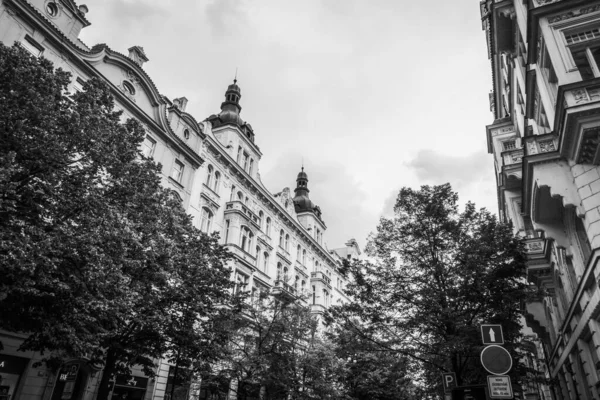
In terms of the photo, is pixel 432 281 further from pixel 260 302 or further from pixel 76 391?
pixel 76 391

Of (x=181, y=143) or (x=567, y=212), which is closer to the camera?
(x=567, y=212)

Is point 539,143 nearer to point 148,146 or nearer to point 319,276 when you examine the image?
point 148,146

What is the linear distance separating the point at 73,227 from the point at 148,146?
16.0m

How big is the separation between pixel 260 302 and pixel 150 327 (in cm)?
1168

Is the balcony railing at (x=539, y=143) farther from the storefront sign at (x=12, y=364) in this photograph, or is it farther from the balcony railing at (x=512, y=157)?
the storefront sign at (x=12, y=364)

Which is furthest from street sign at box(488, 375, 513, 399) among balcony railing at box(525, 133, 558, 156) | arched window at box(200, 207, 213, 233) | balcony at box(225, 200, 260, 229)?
balcony at box(225, 200, 260, 229)

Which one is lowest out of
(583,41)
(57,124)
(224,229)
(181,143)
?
(57,124)

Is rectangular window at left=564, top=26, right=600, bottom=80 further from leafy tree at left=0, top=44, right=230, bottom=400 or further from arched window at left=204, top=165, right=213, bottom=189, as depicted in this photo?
arched window at left=204, top=165, right=213, bottom=189

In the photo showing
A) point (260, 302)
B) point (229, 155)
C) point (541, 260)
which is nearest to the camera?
point (541, 260)

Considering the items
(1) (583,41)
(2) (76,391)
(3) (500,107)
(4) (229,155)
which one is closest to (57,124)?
(2) (76,391)

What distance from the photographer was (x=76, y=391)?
19562mm

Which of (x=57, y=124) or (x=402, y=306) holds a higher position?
(x=57, y=124)

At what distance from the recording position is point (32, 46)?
68.3 ft

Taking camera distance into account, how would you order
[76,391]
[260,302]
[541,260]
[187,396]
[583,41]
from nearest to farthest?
1. [583,41]
2. [541,260]
3. [76,391]
4. [187,396]
5. [260,302]
